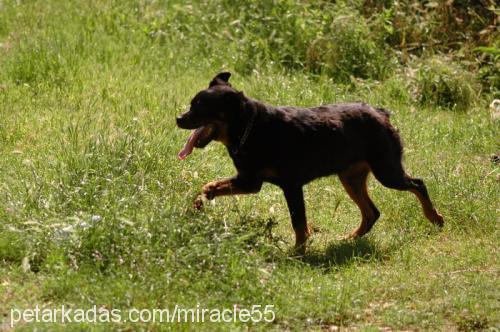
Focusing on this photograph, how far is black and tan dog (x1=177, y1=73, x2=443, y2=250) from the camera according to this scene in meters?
7.75

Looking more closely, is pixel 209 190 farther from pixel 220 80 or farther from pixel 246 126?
pixel 220 80

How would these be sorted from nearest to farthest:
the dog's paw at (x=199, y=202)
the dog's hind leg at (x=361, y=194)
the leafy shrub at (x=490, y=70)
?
the dog's paw at (x=199, y=202), the dog's hind leg at (x=361, y=194), the leafy shrub at (x=490, y=70)

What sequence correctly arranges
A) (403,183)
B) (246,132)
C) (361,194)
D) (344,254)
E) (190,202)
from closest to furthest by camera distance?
(190,202) < (246,132) < (344,254) < (403,183) < (361,194)

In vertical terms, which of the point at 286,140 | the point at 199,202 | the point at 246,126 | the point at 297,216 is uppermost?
the point at 246,126

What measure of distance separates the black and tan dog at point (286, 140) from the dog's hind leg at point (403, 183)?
1 cm

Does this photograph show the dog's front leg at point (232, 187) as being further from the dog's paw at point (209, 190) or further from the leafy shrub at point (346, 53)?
the leafy shrub at point (346, 53)

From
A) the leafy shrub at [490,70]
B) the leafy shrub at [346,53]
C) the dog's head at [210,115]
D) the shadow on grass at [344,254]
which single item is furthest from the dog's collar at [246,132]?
the leafy shrub at [490,70]

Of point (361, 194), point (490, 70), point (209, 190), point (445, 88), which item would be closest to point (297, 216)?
point (209, 190)

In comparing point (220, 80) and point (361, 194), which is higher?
point (220, 80)

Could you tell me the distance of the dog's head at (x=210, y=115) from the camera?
7.74 meters

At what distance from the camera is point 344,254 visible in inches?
313

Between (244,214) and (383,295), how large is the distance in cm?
136

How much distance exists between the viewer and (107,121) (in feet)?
31.0

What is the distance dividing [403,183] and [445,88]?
4.15 meters
